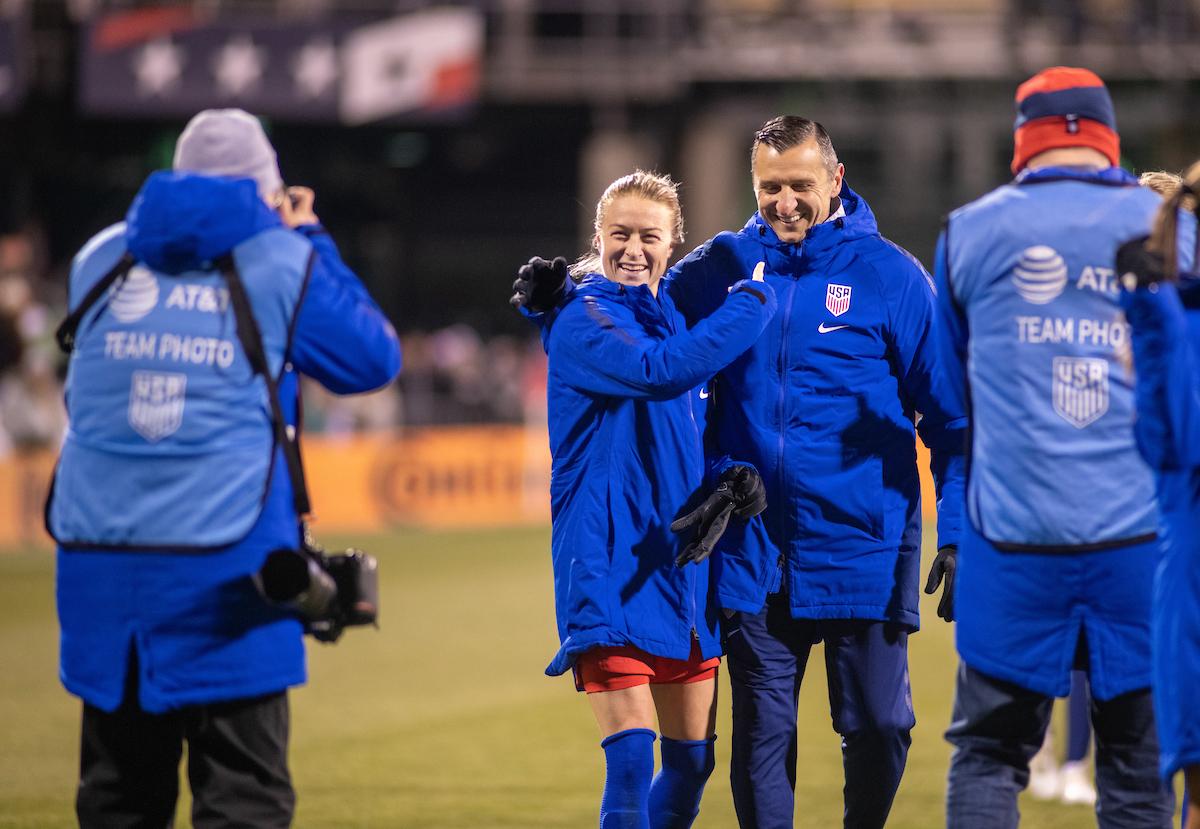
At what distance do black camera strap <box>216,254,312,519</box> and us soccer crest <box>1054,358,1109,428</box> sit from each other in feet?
5.84

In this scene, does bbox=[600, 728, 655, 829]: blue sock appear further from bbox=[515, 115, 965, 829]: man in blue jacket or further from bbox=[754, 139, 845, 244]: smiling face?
bbox=[754, 139, 845, 244]: smiling face

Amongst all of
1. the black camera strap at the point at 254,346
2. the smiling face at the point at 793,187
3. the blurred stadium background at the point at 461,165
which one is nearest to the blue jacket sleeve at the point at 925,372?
the smiling face at the point at 793,187

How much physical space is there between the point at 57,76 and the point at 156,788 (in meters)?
21.3

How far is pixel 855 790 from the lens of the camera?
194 inches

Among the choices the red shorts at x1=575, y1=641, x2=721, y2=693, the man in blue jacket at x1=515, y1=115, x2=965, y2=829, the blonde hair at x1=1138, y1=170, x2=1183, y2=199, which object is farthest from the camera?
the blonde hair at x1=1138, y1=170, x2=1183, y2=199

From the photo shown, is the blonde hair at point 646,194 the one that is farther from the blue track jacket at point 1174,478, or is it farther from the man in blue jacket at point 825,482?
the blue track jacket at point 1174,478

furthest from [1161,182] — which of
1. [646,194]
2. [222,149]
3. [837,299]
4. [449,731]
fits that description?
[449,731]

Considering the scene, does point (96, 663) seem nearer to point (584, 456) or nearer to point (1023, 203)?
point (584, 456)

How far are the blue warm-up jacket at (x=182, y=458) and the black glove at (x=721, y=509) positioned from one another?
48.0 inches

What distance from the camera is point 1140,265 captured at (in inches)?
138

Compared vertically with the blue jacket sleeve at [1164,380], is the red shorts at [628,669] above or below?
below

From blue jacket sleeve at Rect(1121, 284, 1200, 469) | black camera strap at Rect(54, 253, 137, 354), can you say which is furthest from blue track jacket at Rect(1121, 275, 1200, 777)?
black camera strap at Rect(54, 253, 137, 354)

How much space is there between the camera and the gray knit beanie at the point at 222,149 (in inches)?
153

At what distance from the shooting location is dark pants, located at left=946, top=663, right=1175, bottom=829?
12.8ft
